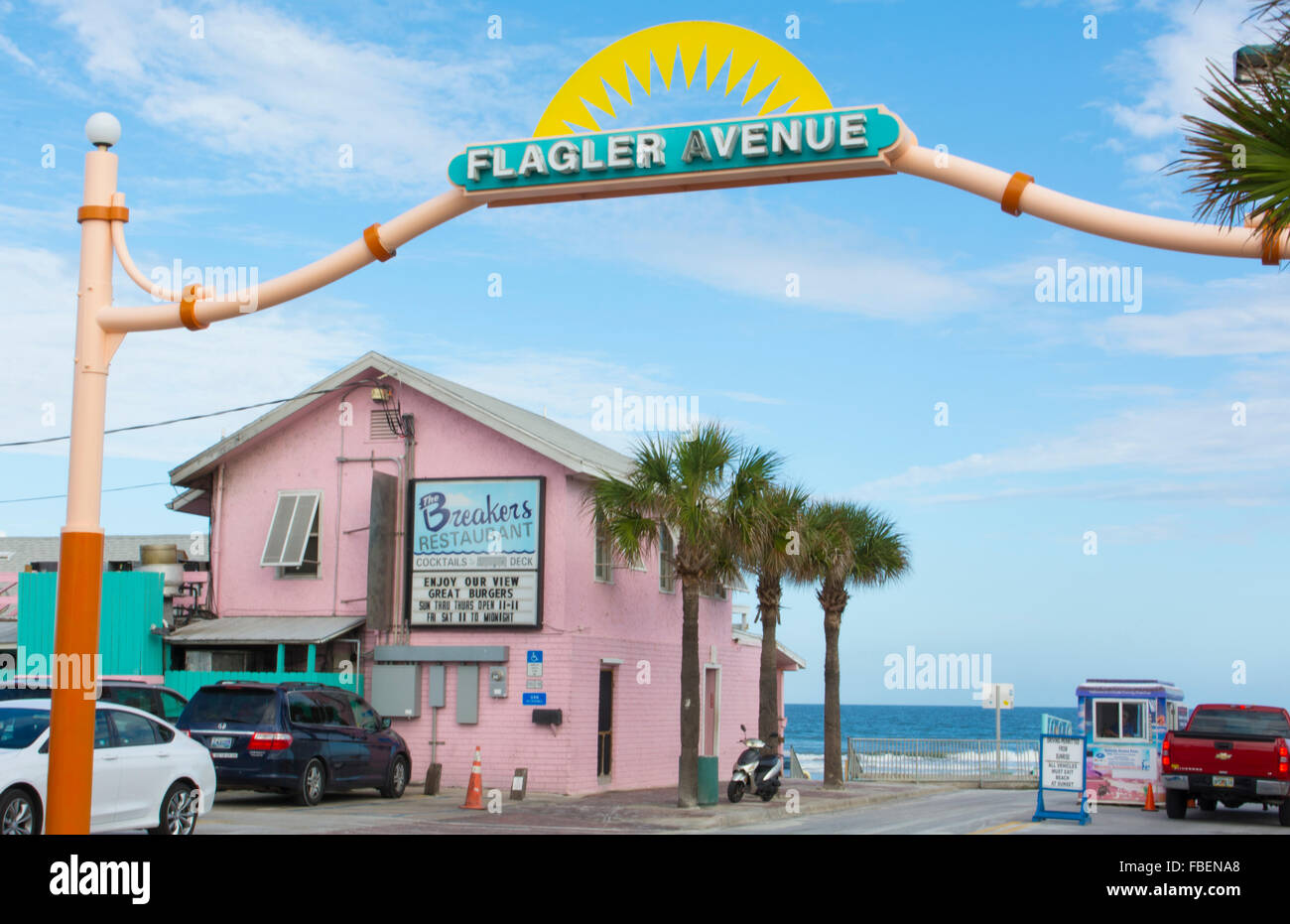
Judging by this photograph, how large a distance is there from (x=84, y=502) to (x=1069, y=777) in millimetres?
16400

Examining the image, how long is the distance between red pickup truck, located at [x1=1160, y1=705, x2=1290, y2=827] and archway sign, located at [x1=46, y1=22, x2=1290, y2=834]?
1557 cm

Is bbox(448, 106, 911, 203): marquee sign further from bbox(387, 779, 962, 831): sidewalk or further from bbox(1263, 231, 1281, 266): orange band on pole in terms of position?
bbox(387, 779, 962, 831): sidewalk

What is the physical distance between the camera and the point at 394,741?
23.1m

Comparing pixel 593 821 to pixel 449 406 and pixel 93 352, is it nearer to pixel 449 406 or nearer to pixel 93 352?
pixel 449 406

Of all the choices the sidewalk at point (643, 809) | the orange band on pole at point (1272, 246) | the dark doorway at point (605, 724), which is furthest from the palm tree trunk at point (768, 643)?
the orange band on pole at point (1272, 246)

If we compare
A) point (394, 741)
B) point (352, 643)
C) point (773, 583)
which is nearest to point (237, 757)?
point (394, 741)

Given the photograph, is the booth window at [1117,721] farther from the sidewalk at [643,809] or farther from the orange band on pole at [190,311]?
the orange band on pole at [190,311]

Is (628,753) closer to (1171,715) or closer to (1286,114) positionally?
(1171,715)

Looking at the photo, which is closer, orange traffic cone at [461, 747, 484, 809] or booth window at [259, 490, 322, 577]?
orange traffic cone at [461, 747, 484, 809]

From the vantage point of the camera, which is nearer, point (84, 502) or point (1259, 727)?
point (84, 502)

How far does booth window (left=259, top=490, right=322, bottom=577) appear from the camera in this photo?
2644cm

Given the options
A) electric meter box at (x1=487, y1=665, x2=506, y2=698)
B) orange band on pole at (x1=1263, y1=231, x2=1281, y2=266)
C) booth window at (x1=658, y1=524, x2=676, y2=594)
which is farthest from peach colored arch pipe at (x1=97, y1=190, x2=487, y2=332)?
booth window at (x1=658, y1=524, x2=676, y2=594)

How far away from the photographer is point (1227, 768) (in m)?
21.6

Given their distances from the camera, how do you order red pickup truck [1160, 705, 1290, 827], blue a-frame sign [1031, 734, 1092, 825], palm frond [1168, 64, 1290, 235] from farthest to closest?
red pickup truck [1160, 705, 1290, 827], blue a-frame sign [1031, 734, 1092, 825], palm frond [1168, 64, 1290, 235]
